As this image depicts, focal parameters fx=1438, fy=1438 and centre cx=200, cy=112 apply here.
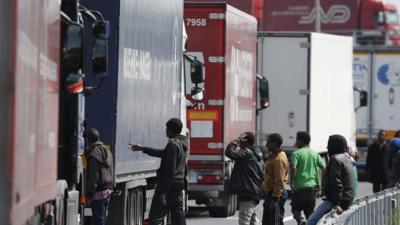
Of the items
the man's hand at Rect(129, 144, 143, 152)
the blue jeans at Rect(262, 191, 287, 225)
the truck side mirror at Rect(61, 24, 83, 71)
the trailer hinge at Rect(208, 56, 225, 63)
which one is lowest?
the blue jeans at Rect(262, 191, 287, 225)

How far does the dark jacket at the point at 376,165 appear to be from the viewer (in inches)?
1158

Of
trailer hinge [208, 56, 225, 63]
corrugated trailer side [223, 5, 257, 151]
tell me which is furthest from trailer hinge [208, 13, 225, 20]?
trailer hinge [208, 56, 225, 63]

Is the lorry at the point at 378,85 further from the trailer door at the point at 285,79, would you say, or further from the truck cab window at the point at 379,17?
the truck cab window at the point at 379,17

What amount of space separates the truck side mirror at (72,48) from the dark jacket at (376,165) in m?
17.5

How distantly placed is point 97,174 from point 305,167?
377cm

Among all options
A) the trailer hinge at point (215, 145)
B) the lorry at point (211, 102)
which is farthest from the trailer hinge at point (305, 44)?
the trailer hinge at point (215, 145)

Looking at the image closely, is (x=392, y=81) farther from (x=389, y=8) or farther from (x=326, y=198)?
(x=389, y=8)

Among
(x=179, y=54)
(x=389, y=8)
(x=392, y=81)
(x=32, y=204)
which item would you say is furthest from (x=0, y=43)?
(x=389, y=8)

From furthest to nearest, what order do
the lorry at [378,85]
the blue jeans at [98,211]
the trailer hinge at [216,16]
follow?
1. the lorry at [378,85]
2. the trailer hinge at [216,16]
3. the blue jeans at [98,211]

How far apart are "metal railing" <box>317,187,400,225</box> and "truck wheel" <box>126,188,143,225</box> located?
11.4 ft

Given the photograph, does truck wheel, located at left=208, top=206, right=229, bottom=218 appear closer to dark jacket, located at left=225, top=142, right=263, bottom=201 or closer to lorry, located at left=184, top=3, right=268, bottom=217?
lorry, located at left=184, top=3, right=268, bottom=217

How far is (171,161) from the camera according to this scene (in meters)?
17.6

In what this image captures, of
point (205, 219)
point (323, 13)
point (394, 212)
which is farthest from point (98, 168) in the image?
point (323, 13)

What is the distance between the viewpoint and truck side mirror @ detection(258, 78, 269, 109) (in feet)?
95.7
